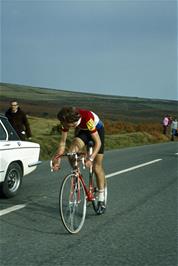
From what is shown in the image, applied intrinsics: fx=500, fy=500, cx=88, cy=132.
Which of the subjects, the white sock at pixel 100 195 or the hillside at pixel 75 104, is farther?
the hillside at pixel 75 104

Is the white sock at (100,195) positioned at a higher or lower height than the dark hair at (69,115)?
lower

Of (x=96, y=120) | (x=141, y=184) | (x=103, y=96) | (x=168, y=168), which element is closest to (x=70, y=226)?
(x=96, y=120)

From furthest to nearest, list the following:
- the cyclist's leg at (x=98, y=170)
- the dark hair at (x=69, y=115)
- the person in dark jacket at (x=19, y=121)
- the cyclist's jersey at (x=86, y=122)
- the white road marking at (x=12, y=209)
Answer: the person in dark jacket at (x=19, y=121)
the white road marking at (x=12, y=209)
the cyclist's leg at (x=98, y=170)
the cyclist's jersey at (x=86, y=122)
the dark hair at (x=69, y=115)

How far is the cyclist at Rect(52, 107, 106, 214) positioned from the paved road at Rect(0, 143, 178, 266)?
0.65m

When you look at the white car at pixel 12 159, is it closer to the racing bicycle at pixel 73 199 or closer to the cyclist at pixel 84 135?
the cyclist at pixel 84 135

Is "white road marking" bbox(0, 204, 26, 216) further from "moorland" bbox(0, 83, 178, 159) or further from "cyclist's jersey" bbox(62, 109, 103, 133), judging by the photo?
"moorland" bbox(0, 83, 178, 159)

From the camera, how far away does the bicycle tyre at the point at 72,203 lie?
6301 millimetres

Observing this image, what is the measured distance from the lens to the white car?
27.5 feet

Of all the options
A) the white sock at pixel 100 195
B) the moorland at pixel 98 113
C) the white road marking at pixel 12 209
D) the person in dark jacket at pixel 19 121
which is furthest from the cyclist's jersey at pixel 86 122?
the moorland at pixel 98 113

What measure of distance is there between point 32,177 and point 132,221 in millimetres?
5019

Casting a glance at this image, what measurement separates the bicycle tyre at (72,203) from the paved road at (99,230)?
14 cm

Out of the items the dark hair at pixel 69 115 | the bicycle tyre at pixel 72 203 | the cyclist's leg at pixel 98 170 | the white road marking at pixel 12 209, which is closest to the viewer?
the bicycle tyre at pixel 72 203

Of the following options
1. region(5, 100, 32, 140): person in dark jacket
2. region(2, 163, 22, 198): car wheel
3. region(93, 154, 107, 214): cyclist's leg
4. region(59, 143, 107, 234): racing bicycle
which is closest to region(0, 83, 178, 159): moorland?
region(5, 100, 32, 140): person in dark jacket

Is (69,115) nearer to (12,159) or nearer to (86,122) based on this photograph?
(86,122)
